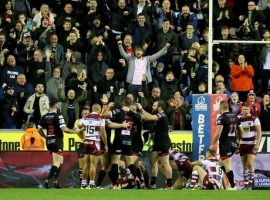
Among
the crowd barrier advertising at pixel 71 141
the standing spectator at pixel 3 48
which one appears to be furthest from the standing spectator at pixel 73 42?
the crowd barrier advertising at pixel 71 141

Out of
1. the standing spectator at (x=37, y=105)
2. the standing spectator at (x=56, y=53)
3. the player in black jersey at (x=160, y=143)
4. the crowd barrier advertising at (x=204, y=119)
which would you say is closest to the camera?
the crowd barrier advertising at (x=204, y=119)

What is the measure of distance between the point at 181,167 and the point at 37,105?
477 cm

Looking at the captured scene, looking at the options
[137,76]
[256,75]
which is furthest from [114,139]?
[256,75]

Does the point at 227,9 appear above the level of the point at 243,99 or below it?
above

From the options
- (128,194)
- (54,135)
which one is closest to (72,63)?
(54,135)

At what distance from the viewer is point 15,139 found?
94.3ft

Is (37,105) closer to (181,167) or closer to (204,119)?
(181,167)

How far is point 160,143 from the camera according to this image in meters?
27.2

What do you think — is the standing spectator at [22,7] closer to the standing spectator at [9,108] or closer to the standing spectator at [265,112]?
the standing spectator at [9,108]

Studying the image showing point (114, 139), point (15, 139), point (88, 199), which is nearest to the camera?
point (88, 199)

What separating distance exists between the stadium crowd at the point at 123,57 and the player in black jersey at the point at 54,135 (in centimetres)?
223

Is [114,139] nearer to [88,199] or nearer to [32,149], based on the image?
[32,149]

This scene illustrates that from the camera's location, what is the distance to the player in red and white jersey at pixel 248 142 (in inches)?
1076

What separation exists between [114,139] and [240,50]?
696 cm
